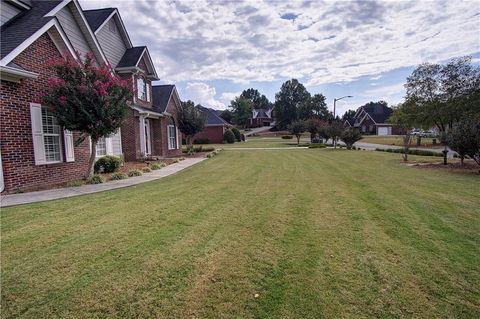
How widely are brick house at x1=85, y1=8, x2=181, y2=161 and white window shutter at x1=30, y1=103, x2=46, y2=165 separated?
4.58m

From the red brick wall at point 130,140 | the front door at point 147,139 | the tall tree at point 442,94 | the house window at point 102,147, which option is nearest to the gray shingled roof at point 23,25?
the house window at point 102,147

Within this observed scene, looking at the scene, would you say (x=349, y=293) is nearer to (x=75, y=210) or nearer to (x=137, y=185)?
(x=75, y=210)

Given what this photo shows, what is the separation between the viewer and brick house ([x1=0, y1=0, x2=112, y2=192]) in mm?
7734

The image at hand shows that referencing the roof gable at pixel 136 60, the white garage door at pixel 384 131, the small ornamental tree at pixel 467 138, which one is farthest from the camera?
the white garage door at pixel 384 131

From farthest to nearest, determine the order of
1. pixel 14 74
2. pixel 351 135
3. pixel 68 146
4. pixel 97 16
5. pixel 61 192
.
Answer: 1. pixel 351 135
2. pixel 97 16
3. pixel 68 146
4. pixel 61 192
5. pixel 14 74

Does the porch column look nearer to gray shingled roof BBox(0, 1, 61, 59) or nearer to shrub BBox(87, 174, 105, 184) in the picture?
shrub BBox(87, 174, 105, 184)

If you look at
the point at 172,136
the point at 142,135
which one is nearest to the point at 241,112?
the point at 172,136

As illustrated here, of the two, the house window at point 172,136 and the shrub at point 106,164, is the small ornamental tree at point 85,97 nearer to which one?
the shrub at point 106,164

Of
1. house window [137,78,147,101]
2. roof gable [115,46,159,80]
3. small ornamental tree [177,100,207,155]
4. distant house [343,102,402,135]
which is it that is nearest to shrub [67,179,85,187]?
roof gable [115,46,159,80]

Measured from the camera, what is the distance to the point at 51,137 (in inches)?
367

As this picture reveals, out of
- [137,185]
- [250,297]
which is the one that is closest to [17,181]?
[137,185]

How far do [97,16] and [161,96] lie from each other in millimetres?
6414

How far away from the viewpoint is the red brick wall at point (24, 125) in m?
7.72

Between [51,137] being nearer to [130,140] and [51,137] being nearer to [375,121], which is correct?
[130,140]
